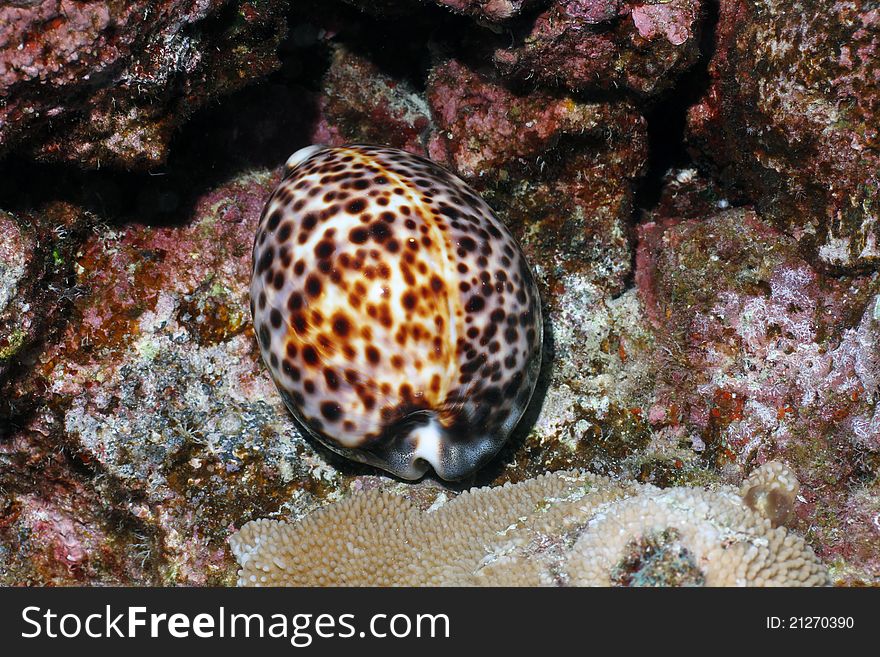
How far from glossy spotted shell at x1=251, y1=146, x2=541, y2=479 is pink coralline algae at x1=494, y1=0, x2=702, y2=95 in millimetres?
654

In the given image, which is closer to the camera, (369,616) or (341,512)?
(369,616)

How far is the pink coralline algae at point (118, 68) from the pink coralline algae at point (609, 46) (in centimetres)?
109

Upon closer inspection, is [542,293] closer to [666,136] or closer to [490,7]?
[666,136]

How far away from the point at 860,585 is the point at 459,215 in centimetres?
208

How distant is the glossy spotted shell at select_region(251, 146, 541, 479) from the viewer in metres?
2.59

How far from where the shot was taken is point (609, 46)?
2.81m

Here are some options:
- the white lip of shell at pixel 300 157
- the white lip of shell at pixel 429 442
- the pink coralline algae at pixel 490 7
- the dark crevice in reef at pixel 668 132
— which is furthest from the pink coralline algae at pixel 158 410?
the dark crevice in reef at pixel 668 132

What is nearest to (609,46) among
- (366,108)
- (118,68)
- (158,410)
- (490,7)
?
(490,7)

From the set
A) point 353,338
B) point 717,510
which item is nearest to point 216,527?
point 353,338

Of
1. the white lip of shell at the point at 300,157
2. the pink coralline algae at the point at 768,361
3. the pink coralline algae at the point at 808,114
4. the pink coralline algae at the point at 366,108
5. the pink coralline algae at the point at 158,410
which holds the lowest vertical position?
the pink coralline algae at the point at 158,410

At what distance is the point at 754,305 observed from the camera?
3080 millimetres

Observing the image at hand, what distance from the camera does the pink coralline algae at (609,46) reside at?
2.72 meters

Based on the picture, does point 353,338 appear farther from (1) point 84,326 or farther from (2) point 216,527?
(1) point 84,326

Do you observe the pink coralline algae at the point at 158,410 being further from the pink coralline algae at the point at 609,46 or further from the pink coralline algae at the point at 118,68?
the pink coralline algae at the point at 609,46
